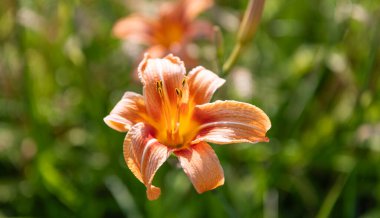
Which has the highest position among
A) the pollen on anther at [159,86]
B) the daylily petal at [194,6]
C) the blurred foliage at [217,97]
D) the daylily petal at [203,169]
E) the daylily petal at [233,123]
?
the daylily petal at [194,6]

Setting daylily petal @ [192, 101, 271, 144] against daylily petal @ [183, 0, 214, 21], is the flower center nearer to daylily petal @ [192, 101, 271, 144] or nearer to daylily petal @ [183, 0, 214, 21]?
daylily petal @ [192, 101, 271, 144]

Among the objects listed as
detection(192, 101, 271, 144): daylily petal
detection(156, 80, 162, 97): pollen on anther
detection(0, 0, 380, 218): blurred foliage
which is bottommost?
detection(0, 0, 380, 218): blurred foliage

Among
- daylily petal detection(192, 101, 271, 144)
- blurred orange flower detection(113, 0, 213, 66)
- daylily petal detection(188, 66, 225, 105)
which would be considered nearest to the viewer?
daylily petal detection(192, 101, 271, 144)

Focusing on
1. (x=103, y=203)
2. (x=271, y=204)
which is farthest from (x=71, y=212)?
(x=271, y=204)

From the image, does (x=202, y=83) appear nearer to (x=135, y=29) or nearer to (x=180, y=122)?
(x=180, y=122)

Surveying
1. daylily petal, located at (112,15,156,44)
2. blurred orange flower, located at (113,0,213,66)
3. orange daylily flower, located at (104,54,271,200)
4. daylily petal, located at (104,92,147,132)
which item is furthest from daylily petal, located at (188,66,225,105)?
daylily petal, located at (112,15,156,44)

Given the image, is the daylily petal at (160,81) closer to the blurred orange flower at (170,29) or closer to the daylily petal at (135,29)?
the blurred orange flower at (170,29)

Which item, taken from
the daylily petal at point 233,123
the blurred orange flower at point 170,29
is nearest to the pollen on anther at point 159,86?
the daylily petal at point 233,123
